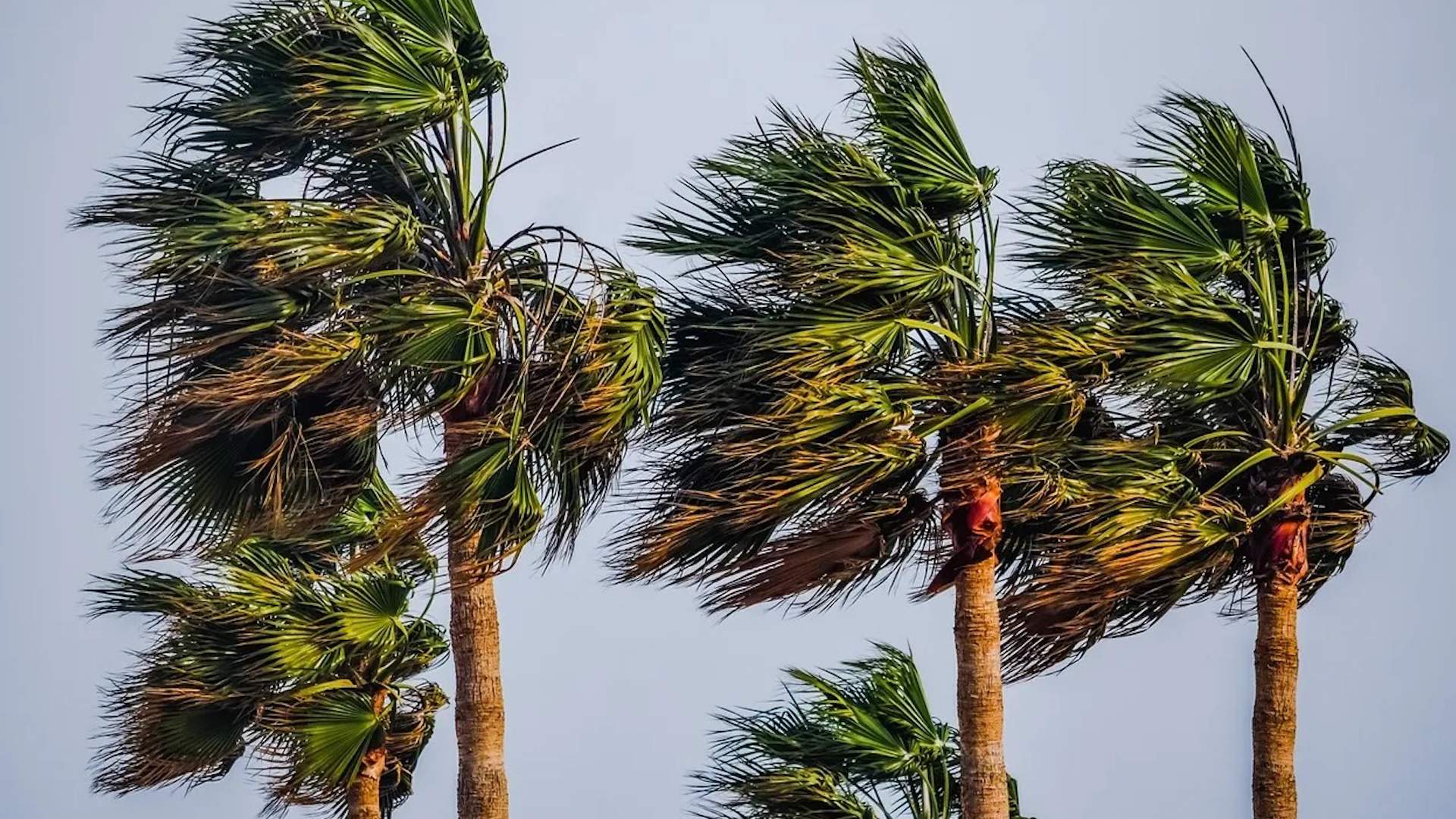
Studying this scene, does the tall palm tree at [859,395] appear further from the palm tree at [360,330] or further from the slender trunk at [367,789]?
the slender trunk at [367,789]

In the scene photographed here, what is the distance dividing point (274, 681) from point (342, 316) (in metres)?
4.17

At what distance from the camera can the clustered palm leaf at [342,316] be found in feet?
40.7

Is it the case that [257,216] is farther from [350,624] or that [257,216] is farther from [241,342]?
[350,624]

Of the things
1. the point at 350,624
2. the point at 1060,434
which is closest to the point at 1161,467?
the point at 1060,434

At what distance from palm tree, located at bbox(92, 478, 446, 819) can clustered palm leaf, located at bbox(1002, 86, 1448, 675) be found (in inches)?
196

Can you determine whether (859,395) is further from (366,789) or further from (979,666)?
(366,789)

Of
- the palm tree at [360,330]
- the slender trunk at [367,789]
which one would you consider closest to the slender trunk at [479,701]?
the palm tree at [360,330]

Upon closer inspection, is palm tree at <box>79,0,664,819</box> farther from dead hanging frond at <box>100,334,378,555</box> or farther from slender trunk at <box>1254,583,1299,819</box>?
slender trunk at <box>1254,583,1299,819</box>

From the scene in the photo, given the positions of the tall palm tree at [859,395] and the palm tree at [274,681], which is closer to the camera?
the tall palm tree at [859,395]

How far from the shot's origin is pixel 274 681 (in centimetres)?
1587

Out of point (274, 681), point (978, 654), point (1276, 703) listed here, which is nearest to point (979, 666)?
point (978, 654)

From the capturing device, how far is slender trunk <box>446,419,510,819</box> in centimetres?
1299

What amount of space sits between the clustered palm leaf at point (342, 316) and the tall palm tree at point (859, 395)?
0.58 meters

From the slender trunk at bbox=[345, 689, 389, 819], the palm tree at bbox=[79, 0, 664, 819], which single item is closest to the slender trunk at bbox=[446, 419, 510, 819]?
the palm tree at bbox=[79, 0, 664, 819]
